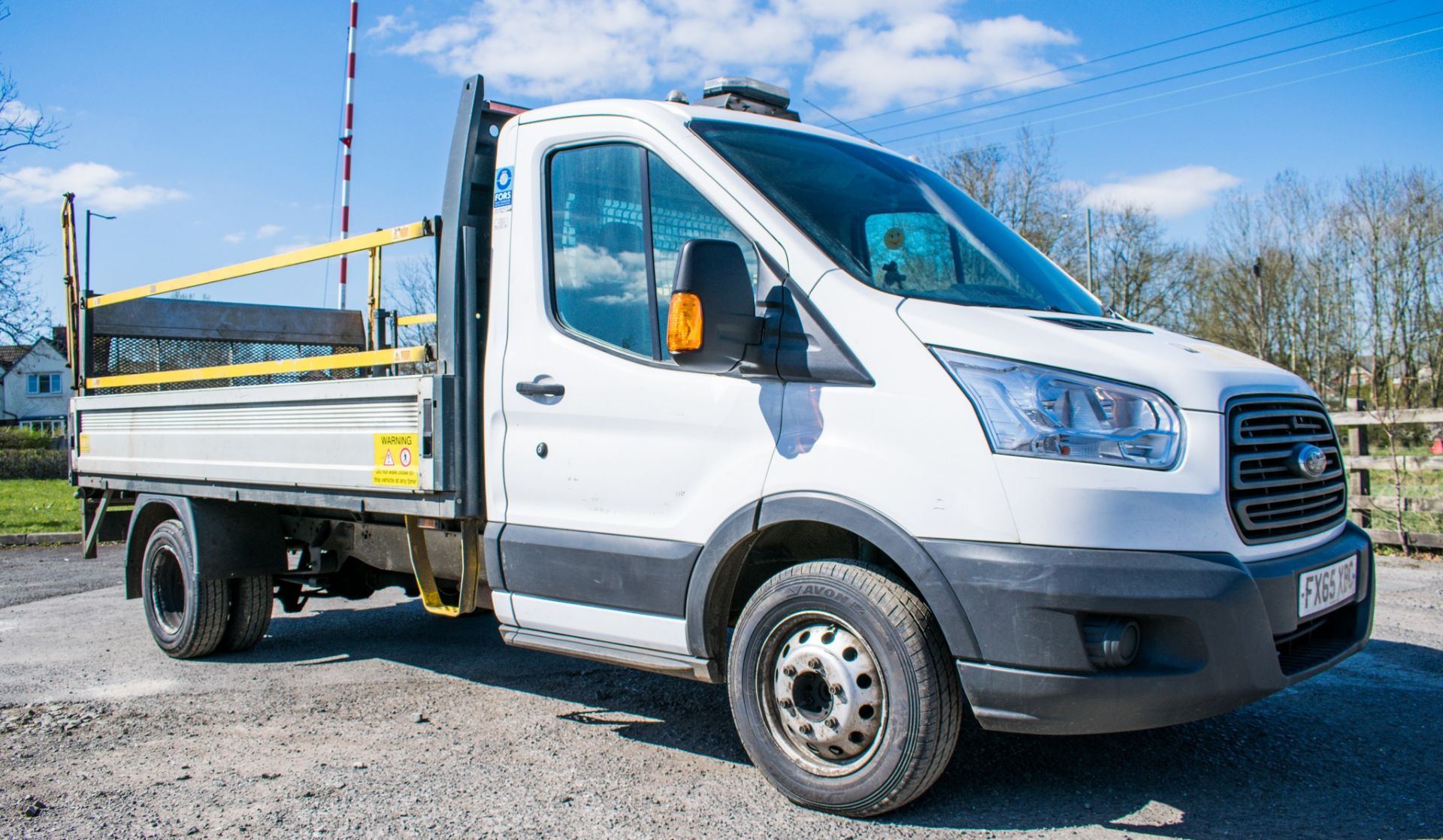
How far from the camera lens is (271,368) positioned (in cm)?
534

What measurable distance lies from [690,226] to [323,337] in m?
3.76

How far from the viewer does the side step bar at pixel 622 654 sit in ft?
12.0

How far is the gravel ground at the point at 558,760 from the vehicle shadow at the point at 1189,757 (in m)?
0.01

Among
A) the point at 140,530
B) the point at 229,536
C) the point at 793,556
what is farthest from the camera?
the point at 140,530

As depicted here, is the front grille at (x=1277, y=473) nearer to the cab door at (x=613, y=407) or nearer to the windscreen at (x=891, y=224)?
the windscreen at (x=891, y=224)

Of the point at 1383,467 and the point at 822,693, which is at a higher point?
the point at 1383,467

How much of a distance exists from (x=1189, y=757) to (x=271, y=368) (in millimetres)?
4447

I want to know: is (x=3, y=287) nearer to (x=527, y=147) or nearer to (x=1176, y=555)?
(x=527, y=147)

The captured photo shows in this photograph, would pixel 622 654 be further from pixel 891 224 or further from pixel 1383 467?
pixel 1383 467

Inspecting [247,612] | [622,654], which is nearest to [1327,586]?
[622,654]

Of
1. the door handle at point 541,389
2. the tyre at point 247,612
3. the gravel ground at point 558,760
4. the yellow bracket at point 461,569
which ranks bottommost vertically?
the gravel ground at point 558,760

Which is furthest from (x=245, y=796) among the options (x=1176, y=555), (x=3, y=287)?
(x=3, y=287)

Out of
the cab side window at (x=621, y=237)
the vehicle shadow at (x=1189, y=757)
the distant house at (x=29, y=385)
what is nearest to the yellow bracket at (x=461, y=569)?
the vehicle shadow at (x=1189, y=757)

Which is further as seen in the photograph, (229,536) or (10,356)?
(10,356)
